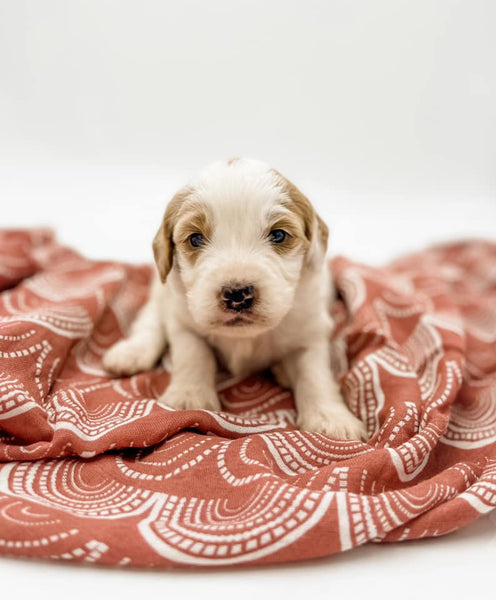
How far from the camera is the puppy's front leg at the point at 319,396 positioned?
256 cm

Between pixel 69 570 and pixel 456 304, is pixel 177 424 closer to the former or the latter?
pixel 69 570

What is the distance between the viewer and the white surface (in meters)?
5.30

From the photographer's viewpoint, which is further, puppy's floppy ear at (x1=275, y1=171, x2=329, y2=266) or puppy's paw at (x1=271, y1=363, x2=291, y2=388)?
puppy's paw at (x1=271, y1=363, x2=291, y2=388)

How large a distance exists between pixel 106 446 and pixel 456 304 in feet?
7.74

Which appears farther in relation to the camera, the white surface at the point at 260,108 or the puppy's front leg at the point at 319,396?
the white surface at the point at 260,108

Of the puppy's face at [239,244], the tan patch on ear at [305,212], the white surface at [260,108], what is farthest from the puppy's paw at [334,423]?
the white surface at [260,108]

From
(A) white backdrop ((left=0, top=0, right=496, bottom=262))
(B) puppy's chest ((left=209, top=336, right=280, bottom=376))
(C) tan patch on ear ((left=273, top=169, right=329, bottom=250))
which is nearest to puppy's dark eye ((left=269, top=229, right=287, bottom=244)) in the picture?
(C) tan patch on ear ((left=273, top=169, right=329, bottom=250))

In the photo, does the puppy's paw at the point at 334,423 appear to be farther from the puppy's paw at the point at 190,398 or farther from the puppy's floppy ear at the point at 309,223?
the puppy's floppy ear at the point at 309,223

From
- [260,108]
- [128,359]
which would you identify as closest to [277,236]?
[128,359]

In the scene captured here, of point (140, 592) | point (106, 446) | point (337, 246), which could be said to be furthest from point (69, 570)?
point (337, 246)

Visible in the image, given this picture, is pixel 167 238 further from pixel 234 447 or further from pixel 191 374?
pixel 234 447

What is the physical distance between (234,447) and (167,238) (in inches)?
36.0

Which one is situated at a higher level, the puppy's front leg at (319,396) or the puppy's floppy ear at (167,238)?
the puppy's floppy ear at (167,238)

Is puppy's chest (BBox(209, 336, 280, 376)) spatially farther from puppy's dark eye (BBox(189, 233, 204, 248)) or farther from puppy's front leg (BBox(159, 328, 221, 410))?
puppy's dark eye (BBox(189, 233, 204, 248))
